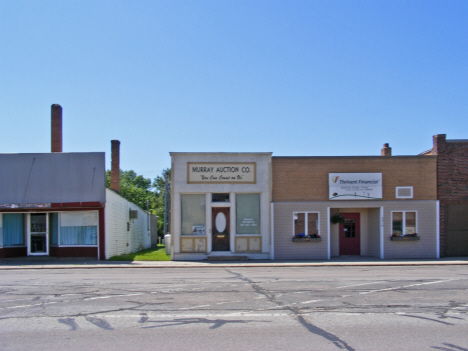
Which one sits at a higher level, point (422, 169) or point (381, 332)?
point (422, 169)

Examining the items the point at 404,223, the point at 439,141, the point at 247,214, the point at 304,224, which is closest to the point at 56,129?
the point at 247,214

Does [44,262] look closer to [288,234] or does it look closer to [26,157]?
[26,157]

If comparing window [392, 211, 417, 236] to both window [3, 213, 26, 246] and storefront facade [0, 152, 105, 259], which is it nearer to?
storefront facade [0, 152, 105, 259]

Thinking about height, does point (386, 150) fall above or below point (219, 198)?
above

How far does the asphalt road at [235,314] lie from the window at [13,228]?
9070 mm

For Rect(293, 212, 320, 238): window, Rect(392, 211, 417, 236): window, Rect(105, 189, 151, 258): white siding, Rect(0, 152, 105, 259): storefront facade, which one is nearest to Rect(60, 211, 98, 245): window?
Rect(0, 152, 105, 259): storefront facade

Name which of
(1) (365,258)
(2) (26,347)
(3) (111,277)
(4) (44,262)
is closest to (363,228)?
(1) (365,258)

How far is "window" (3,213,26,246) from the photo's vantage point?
2244cm

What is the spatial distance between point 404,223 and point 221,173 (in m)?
9.51

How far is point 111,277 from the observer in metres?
15.2

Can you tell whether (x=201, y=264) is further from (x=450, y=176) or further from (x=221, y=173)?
(x=450, y=176)

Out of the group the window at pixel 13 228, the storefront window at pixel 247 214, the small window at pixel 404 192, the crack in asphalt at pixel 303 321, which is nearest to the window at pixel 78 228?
the window at pixel 13 228

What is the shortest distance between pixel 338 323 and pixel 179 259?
1490cm

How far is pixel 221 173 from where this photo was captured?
2261 cm
